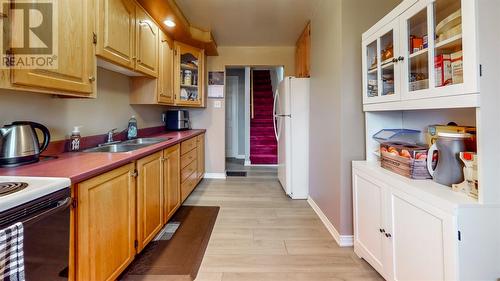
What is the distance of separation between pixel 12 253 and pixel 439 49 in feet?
6.35

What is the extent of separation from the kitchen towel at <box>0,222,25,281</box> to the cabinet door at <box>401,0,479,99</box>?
174 centimetres

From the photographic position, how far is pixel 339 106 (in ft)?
6.70

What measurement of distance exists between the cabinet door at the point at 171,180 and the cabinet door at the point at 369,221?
5.35 feet

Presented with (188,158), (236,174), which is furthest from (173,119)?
(236,174)

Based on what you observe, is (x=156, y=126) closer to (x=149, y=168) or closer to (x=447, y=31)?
(x=149, y=168)

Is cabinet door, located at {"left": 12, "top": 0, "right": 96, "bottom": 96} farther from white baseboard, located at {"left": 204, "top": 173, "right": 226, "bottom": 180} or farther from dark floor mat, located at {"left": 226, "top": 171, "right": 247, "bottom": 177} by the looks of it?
dark floor mat, located at {"left": 226, "top": 171, "right": 247, "bottom": 177}

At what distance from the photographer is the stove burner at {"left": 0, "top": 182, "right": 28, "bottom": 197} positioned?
83 cm

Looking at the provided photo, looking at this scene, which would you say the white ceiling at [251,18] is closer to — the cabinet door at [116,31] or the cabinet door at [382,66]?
the cabinet door at [116,31]

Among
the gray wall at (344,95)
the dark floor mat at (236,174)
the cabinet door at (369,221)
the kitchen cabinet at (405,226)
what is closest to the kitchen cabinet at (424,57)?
the gray wall at (344,95)

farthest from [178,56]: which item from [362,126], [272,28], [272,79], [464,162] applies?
[272,79]

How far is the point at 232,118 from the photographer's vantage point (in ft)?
21.4

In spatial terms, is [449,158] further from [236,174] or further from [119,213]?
[236,174]

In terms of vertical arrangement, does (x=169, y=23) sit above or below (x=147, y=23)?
above

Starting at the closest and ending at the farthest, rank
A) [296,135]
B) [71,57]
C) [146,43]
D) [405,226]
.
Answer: [405,226] → [71,57] → [146,43] → [296,135]
